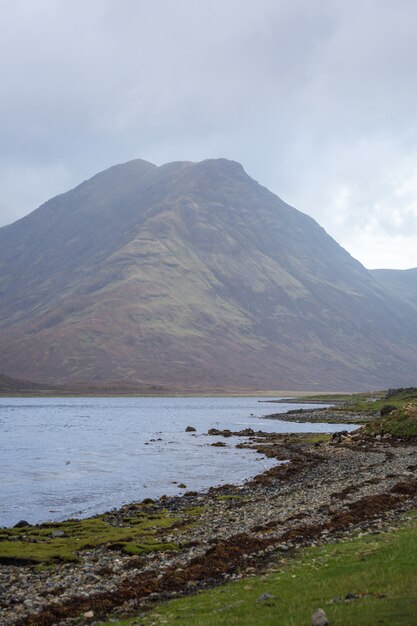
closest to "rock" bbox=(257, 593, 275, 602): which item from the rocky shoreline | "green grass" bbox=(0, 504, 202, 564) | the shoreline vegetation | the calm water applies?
the shoreline vegetation

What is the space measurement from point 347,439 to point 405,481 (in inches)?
1359

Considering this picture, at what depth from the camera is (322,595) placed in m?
17.9

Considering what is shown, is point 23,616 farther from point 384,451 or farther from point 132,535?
point 384,451

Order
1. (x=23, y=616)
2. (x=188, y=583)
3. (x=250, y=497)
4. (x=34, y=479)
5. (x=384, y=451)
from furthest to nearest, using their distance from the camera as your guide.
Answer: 1. (x=384, y=451)
2. (x=34, y=479)
3. (x=250, y=497)
4. (x=188, y=583)
5. (x=23, y=616)

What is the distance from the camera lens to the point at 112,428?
130 metres

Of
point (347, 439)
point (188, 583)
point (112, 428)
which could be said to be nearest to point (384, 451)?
point (347, 439)

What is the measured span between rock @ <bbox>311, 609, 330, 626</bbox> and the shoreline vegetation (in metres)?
0.36

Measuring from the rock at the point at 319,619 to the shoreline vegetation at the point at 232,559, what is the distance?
0.36 meters

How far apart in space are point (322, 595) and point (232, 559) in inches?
321

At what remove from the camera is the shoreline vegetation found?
1780 centimetres

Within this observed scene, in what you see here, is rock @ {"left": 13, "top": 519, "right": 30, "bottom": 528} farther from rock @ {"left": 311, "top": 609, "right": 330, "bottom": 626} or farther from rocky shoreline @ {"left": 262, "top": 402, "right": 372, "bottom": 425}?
rocky shoreline @ {"left": 262, "top": 402, "right": 372, "bottom": 425}

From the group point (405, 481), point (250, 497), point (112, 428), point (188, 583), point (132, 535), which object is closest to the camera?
point (188, 583)

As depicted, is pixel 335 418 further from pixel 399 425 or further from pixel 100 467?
pixel 100 467

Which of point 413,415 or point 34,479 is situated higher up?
point 413,415
